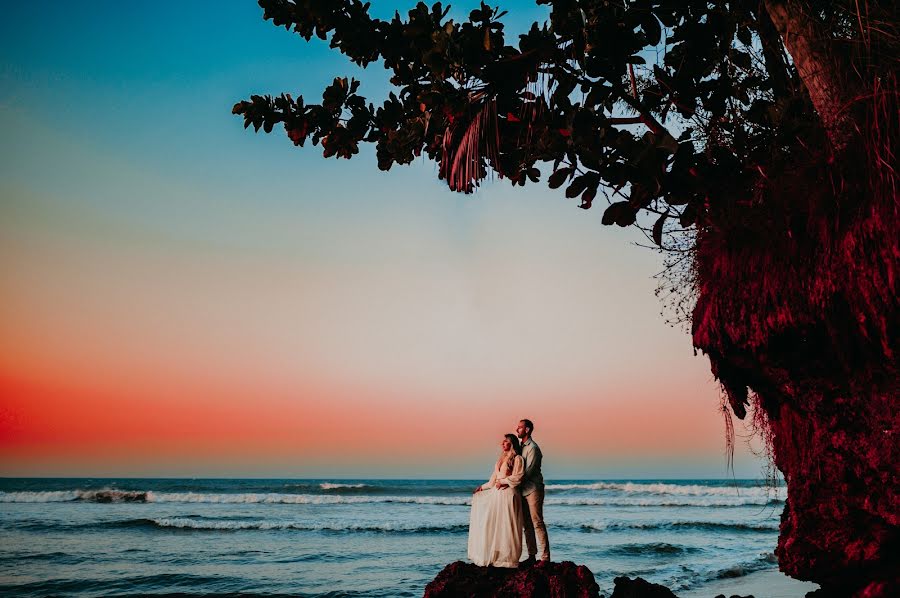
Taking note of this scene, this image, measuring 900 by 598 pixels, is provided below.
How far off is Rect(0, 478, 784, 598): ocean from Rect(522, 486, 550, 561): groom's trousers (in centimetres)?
325

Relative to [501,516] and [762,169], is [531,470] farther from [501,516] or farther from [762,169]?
[762,169]

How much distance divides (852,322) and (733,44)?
2.78 meters

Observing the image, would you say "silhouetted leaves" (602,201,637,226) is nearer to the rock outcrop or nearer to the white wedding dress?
the rock outcrop

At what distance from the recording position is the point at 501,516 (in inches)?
348

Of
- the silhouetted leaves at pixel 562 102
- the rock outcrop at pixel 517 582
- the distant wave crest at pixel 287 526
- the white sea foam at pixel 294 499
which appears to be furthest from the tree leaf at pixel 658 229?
the white sea foam at pixel 294 499

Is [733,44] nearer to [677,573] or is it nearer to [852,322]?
[852,322]

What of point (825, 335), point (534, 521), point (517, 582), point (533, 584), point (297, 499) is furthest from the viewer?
point (297, 499)

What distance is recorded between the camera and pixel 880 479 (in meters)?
4.40

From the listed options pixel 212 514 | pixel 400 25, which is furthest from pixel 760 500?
pixel 400 25

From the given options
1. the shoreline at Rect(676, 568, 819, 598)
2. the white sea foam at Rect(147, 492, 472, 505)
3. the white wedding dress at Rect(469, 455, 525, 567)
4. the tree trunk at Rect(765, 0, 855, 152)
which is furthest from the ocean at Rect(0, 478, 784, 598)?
the white wedding dress at Rect(469, 455, 525, 567)

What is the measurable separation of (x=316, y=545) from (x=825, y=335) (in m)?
17.6

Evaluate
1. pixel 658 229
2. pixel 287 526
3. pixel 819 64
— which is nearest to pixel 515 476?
pixel 658 229

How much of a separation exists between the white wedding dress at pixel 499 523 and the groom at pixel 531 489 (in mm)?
120

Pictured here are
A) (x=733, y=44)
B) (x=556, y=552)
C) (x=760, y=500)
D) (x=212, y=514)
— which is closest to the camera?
(x=733, y=44)
